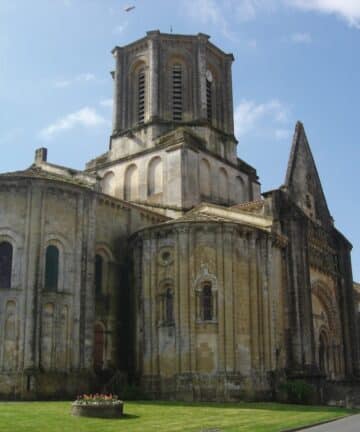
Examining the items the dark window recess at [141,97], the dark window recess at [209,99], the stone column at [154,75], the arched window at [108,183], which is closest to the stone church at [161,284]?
the stone column at [154,75]

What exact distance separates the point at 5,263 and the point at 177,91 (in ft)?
65.7

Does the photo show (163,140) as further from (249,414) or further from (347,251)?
(249,414)

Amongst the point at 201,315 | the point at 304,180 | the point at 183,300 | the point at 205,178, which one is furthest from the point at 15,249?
the point at 304,180

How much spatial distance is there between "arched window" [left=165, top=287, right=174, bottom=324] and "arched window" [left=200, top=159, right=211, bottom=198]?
11.5 meters

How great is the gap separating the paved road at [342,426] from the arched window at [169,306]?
10.7 m

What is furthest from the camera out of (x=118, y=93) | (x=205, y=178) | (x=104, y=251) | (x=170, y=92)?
(x=118, y=93)

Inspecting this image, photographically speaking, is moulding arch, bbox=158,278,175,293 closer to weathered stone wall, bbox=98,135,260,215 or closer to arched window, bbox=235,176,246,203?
weathered stone wall, bbox=98,135,260,215

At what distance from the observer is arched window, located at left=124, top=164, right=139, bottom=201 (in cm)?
4216

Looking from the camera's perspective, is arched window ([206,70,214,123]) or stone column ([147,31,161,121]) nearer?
stone column ([147,31,161,121])

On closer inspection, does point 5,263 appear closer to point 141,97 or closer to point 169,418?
point 169,418

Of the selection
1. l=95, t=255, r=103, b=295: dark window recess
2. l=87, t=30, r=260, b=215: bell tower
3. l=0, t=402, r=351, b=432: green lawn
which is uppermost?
l=87, t=30, r=260, b=215: bell tower

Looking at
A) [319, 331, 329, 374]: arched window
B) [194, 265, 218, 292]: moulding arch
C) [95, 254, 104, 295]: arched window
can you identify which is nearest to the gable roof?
[319, 331, 329, 374]: arched window

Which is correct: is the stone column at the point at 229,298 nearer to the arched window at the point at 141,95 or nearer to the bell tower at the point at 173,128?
the bell tower at the point at 173,128

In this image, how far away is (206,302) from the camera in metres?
30.2
